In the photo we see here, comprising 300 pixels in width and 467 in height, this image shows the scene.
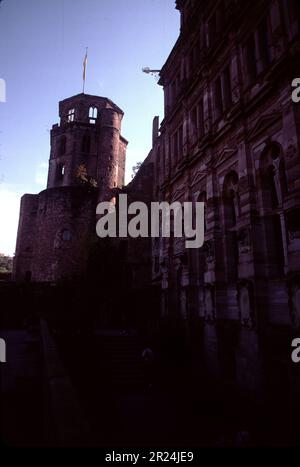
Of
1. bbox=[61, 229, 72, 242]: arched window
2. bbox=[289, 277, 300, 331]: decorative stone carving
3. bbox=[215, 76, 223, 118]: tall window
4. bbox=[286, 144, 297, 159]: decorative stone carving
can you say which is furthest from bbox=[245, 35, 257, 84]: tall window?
bbox=[61, 229, 72, 242]: arched window

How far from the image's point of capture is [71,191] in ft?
111

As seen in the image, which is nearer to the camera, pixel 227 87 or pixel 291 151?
pixel 291 151

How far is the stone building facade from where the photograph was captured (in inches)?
325

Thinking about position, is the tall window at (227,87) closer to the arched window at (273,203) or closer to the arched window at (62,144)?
the arched window at (273,203)

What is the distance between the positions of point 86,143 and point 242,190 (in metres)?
38.5

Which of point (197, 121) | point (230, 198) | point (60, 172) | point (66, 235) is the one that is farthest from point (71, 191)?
point (230, 198)

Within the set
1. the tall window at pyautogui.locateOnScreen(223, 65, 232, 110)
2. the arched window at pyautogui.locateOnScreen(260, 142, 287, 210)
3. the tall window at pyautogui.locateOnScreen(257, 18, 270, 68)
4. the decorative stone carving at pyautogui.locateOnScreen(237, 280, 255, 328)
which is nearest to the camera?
the decorative stone carving at pyautogui.locateOnScreen(237, 280, 255, 328)

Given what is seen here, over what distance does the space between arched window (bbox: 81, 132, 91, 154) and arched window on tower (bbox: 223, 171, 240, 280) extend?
3593 centimetres

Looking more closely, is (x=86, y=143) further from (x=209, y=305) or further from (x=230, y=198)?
(x=209, y=305)

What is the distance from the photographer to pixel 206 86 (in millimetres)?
13883

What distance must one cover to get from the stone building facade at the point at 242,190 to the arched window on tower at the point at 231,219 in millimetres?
41

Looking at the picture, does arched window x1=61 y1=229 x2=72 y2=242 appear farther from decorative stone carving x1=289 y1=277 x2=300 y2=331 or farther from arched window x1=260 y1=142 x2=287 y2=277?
decorative stone carving x1=289 y1=277 x2=300 y2=331

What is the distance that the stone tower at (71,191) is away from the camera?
1267 inches
